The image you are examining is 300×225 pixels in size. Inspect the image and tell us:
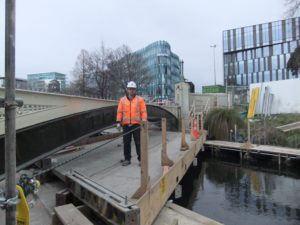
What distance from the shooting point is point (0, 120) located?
5.68m

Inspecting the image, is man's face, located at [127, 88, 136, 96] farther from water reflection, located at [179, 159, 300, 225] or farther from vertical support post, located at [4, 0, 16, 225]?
vertical support post, located at [4, 0, 16, 225]

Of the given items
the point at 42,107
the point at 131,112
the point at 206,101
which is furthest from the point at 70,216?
the point at 206,101

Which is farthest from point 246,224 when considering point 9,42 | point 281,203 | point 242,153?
point 242,153

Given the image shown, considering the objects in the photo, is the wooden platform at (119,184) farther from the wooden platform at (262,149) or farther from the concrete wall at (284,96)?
the concrete wall at (284,96)

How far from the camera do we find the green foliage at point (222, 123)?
63.7 feet

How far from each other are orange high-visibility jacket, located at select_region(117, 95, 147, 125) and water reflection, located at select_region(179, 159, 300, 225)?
11.5 ft

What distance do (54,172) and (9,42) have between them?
20.1 feet

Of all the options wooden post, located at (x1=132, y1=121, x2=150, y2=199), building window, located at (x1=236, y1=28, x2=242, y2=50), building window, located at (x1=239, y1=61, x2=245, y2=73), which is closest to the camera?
wooden post, located at (x1=132, y1=121, x2=150, y2=199)

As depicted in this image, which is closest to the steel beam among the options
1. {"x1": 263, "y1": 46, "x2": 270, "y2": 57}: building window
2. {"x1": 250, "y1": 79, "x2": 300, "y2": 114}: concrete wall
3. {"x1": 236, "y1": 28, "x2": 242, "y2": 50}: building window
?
{"x1": 250, "y1": 79, "x2": 300, "y2": 114}: concrete wall

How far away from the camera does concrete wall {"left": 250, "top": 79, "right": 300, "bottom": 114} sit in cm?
2281

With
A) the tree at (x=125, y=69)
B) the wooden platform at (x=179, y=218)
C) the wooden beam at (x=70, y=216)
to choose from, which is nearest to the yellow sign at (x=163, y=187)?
the wooden platform at (x=179, y=218)

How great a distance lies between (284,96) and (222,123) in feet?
24.3

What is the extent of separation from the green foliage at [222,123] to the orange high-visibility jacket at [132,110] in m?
13.3

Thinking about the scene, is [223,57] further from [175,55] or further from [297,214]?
[297,214]
